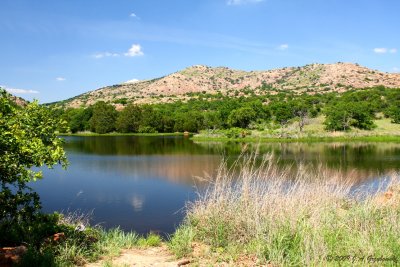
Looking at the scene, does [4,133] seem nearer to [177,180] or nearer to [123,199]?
[123,199]

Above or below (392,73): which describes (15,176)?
below

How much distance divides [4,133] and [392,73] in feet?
572

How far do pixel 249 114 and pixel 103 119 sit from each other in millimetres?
41350

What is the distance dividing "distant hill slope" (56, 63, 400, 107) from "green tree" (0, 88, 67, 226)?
133488mm

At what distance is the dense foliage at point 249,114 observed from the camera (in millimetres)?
70938

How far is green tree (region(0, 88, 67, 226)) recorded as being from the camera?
789cm

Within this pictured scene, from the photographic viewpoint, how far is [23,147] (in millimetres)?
7723

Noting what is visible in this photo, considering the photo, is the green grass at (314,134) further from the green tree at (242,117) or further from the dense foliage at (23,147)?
the dense foliage at (23,147)

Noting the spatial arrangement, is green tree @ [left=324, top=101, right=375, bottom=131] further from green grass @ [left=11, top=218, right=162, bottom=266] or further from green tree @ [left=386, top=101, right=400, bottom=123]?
green grass @ [left=11, top=218, right=162, bottom=266]

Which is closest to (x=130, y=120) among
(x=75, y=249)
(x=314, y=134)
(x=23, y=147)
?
(x=314, y=134)

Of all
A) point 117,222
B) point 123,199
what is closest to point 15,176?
point 117,222

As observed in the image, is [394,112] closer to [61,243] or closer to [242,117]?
[242,117]

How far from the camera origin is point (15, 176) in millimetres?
8203

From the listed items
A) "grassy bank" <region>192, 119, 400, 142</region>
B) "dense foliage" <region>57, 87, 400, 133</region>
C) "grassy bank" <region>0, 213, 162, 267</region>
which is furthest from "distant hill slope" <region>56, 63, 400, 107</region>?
"grassy bank" <region>0, 213, 162, 267</region>
